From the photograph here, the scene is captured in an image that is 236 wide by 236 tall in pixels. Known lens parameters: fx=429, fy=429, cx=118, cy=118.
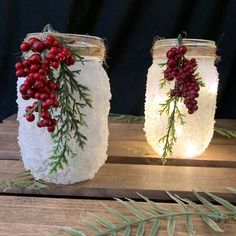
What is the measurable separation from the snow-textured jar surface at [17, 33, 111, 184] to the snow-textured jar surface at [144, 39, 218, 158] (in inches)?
5.0

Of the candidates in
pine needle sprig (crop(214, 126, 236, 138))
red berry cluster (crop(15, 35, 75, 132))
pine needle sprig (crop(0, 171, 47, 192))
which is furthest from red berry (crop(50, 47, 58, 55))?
pine needle sprig (crop(214, 126, 236, 138))

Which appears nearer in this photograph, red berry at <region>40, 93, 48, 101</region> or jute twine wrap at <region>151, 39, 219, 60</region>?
red berry at <region>40, 93, 48, 101</region>

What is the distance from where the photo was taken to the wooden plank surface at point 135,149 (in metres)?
0.63

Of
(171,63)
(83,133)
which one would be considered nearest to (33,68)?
(83,133)

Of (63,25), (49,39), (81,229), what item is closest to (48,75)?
(49,39)

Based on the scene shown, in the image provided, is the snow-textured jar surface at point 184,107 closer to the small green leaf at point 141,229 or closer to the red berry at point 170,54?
the red berry at point 170,54

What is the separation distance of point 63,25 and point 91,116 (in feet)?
2.01

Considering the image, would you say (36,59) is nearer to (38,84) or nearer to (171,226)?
(38,84)

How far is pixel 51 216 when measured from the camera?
448mm

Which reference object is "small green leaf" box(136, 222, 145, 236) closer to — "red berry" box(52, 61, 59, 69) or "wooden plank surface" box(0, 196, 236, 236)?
"wooden plank surface" box(0, 196, 236, 236)

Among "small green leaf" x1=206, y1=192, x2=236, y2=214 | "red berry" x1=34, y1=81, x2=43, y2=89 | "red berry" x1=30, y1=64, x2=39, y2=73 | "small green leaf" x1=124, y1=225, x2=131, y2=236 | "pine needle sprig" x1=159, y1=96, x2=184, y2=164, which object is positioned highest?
"red berry" x1=30, y1=64, x2=39, y2=73

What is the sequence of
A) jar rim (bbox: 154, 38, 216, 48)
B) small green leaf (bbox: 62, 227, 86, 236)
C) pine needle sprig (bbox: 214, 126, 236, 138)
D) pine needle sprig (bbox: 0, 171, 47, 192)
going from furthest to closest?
pine needle sprig (bbox: 214, 126, 236, 138) < jar rim (bbox: 154, 38, 216, 48) < pine needle sprig (bbox: 0, 171, 47, 192) < small green leaf (bbox: 62, 227, 86, 236)

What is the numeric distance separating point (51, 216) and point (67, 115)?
0.36 feet

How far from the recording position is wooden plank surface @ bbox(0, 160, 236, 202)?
0.51 m
